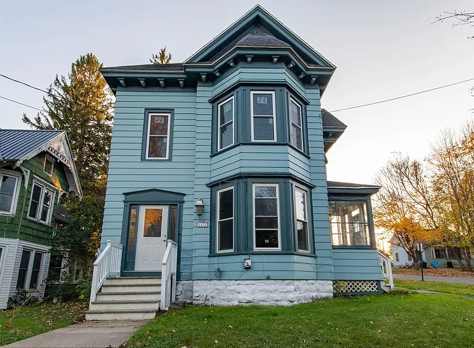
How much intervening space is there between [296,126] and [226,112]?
2118 millimetres

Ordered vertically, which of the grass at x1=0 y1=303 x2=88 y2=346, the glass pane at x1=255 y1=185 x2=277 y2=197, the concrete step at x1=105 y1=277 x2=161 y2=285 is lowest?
the grass at x1=0 y1=303 x2=88 y2=346

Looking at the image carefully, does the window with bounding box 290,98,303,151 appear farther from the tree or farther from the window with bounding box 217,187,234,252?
the tree

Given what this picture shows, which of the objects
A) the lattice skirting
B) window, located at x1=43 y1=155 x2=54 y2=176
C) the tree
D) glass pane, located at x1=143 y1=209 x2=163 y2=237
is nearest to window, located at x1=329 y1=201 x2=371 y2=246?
the lattice skirting

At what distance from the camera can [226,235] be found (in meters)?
8.77

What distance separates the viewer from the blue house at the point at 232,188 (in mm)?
8211

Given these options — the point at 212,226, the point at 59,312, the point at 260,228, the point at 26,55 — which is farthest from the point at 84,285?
the point at 26,55

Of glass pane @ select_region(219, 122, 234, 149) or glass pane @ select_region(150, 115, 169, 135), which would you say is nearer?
glass pane @ select_region(219, 122, 234, 149)

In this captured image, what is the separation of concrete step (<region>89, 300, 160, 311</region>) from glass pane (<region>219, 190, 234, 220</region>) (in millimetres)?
2797

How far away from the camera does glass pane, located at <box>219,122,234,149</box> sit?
9.55 meters

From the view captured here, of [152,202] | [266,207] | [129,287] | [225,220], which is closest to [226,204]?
[225,220]

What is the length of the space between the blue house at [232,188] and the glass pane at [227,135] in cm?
4

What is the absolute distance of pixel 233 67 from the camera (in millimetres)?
9805

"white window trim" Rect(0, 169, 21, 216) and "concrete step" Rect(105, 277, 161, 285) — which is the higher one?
"white window trim" Rect(0, 169, 21, 216)

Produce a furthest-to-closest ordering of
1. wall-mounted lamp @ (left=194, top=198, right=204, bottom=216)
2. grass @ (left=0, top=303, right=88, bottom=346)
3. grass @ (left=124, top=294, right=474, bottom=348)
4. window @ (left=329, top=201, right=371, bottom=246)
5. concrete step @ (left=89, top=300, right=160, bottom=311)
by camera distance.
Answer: window @ (left=329, top=201, right=371, bottom=246), wall-mounted lamp @ (left=194, top=198, right=204, bottom=216), concrete step @ (left=89, top=300, right=160, bottom=311), grass @ (left=0, top=303, right=88, bottom=346), grass @ (left=124, top=294, right=474, bottom=348)
